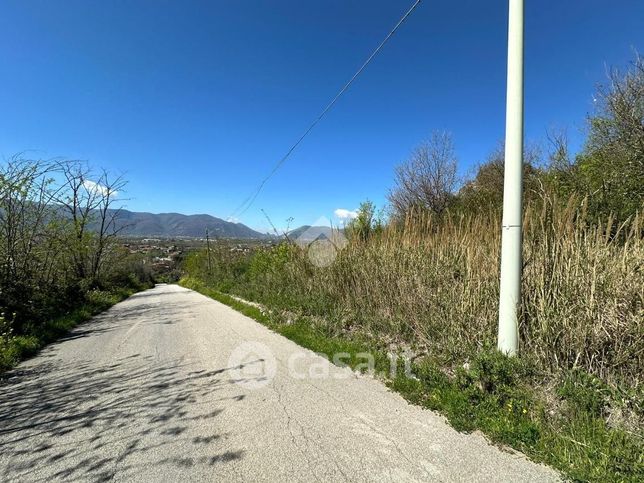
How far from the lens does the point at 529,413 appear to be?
2801 millimetres

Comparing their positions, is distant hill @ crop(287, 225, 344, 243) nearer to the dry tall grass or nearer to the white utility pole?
the dry tall grass

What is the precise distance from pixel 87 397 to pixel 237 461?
245 centimetres

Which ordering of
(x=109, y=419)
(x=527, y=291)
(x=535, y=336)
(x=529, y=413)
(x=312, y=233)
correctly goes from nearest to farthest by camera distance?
(x=529, y=413) → (x=109, y=419) → (x=535, y=336) → (x=527, y=291) → (x=312, y=233)

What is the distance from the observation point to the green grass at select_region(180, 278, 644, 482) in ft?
7.14

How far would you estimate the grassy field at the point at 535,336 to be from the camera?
249 cm

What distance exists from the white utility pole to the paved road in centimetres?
123

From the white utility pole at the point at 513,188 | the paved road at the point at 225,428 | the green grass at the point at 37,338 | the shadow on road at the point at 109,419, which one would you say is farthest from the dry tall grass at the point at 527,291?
the green grass at the point at 37,338

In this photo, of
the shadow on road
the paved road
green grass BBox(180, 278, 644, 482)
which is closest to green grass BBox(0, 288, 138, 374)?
the paved road

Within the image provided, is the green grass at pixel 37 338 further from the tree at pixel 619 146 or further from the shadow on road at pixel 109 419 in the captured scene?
the tree at pixel 619 146

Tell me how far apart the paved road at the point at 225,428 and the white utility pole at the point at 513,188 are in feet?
4.05

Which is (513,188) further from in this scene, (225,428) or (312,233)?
(312,233)

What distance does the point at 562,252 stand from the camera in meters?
3.57

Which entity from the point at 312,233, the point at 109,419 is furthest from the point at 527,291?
the point at 312,233

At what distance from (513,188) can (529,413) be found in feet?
Result: 6.61
